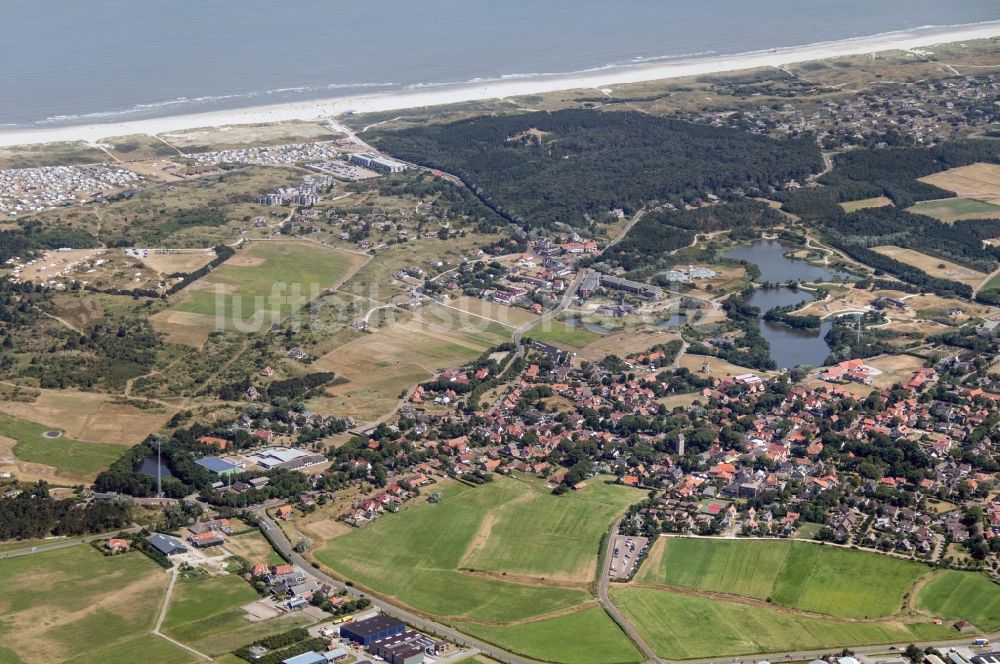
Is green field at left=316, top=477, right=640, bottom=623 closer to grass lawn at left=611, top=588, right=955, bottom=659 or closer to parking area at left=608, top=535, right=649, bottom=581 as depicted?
parking area at left=608, top=535, right=649, bottom=581

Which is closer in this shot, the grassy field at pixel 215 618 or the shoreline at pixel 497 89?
the grassy field at pixel 215 618

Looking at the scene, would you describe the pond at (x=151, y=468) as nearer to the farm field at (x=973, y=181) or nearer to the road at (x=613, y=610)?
the road at (x=613, y=610)

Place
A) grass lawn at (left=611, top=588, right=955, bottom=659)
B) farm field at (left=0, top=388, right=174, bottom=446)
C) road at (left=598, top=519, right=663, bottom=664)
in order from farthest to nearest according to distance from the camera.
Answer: farm field at (left=0, top=388, right=174, bottom=446), grass lawn at (left=611, top=588, right=955, bottom=659), road at (left=598, top=519, right=663, bottom=664)

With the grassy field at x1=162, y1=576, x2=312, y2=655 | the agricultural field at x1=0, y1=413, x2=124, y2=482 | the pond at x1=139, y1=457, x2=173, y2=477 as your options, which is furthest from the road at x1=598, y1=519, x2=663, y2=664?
the agricultural field at x1=0, y1=413, x2=124, y2=482

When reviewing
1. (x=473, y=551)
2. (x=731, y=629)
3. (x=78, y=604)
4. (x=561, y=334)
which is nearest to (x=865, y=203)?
(x=561, y=334)

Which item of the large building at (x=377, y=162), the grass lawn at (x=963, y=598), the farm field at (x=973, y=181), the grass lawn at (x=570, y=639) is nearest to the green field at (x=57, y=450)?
the grass lawn at (x=570, y=639)

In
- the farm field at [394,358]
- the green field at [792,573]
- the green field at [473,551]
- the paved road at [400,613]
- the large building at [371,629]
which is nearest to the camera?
the large building at [371,629]
